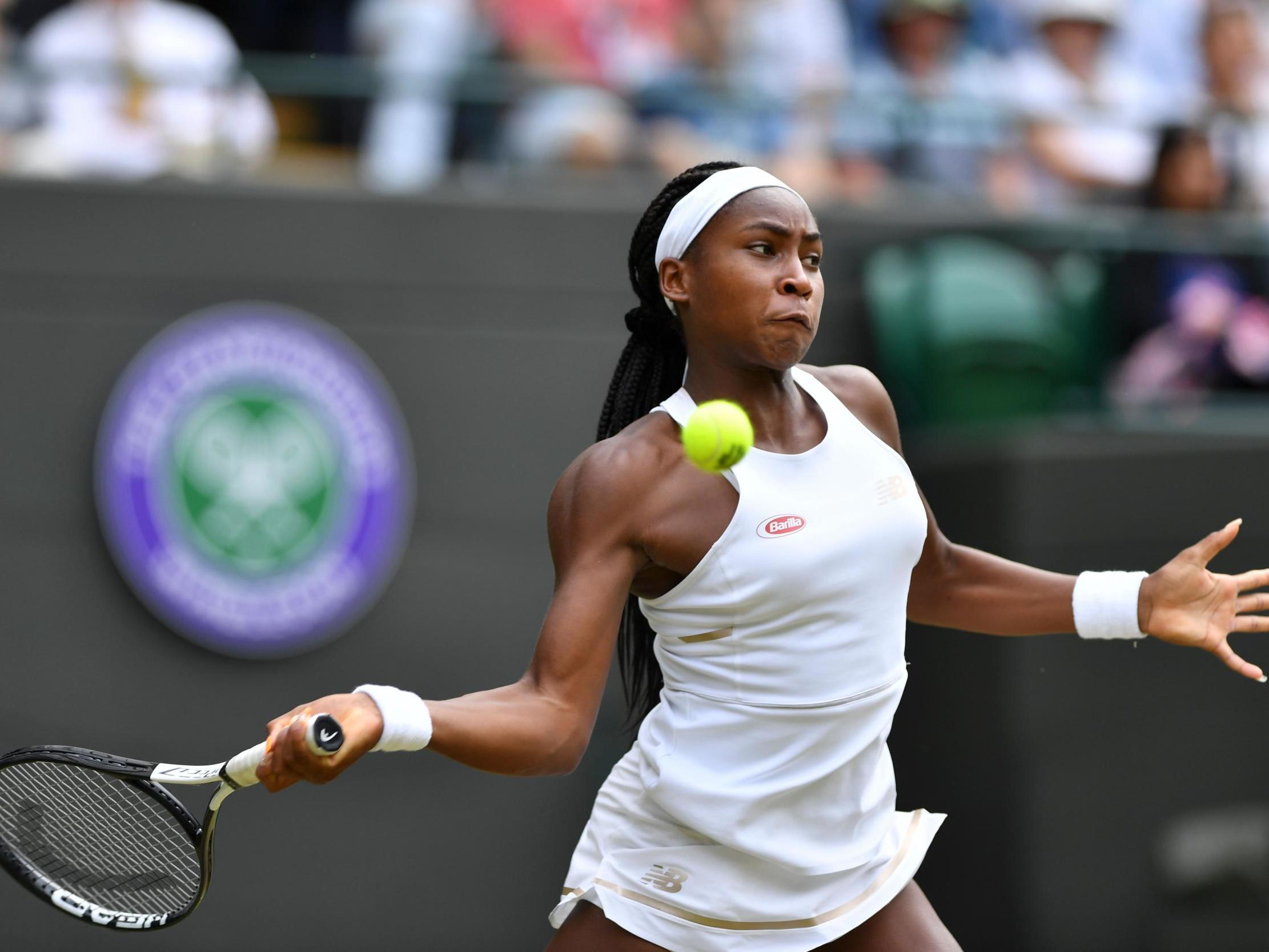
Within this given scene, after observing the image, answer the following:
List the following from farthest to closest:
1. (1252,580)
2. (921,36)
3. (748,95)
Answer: (921,36) < (748,95) < (1252,580)

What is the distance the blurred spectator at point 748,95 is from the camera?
627cm

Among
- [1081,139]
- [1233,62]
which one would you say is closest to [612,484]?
[1081,139]

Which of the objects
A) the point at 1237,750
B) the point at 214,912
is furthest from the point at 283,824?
the point at 1237,750

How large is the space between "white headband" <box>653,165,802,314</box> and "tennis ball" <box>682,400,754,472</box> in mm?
611

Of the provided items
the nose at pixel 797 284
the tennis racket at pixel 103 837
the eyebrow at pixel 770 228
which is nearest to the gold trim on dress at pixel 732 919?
the tennis racket at pixel 103 837

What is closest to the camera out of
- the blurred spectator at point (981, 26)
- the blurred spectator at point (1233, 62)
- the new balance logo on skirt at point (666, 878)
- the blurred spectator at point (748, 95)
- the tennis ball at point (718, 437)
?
the tennis ball at point (718, 437)

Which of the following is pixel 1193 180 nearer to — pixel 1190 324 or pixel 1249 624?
pixel 1190 324

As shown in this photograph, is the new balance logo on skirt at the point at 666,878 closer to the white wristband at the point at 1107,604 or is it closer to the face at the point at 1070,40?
the white wristband at the point at 1107,604

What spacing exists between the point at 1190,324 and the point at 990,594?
298cm

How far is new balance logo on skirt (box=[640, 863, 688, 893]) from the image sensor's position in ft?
10.6

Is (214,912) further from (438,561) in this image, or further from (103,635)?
(438,561)

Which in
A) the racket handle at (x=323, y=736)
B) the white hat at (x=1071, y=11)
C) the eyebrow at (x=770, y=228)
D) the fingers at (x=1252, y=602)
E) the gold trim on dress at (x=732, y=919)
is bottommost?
the gold trim on dress at (x=732, y=919)

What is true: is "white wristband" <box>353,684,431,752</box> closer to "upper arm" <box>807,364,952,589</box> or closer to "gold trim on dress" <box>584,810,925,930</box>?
"gold trim on dress" <box>584,810,925,930</box>

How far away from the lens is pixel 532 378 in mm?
6316
